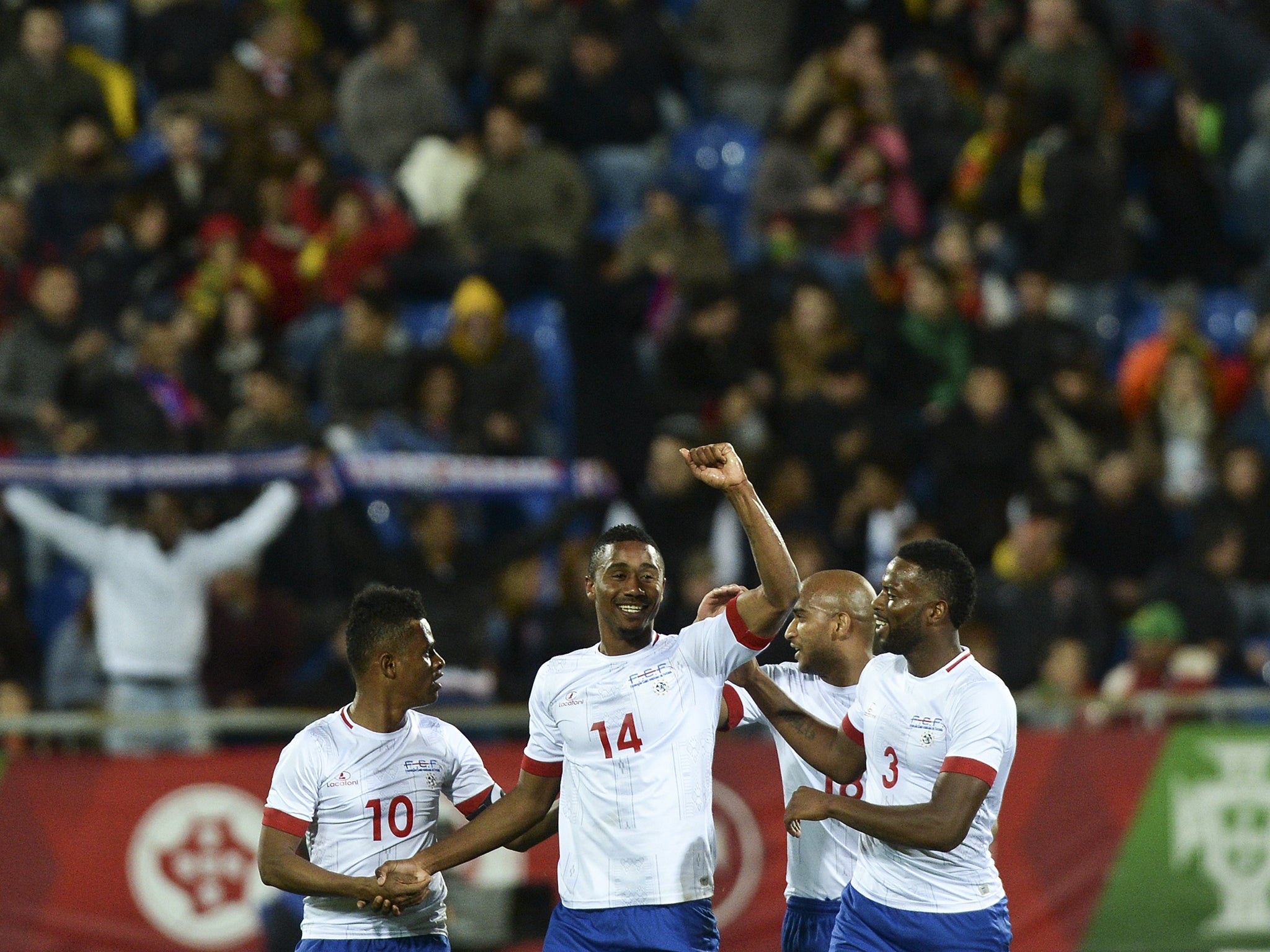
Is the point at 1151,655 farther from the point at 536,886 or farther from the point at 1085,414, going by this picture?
the point at 536,886

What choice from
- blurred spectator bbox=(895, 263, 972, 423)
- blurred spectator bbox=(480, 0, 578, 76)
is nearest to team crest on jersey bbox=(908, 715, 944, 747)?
blurred spectator bbox=(895, 263, 972, 423)

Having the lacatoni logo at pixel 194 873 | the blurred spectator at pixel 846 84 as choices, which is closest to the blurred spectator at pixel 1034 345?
the blurred spectator at pixel 846 84

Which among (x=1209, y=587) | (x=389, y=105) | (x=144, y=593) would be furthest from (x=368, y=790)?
(x=389, y=105)

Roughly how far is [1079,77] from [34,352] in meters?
8.72

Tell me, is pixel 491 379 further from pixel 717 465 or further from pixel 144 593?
pixel 717 465

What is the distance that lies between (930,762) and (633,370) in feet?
26.9

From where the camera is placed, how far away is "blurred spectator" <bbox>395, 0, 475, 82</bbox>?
1714 cm

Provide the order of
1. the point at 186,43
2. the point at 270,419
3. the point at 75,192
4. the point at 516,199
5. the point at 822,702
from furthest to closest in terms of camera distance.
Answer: the point at 186,43
the point at 516,199
the point at 75,192
the point at 270,419
the point at 822,702

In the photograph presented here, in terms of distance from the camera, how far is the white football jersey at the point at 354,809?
6.44m

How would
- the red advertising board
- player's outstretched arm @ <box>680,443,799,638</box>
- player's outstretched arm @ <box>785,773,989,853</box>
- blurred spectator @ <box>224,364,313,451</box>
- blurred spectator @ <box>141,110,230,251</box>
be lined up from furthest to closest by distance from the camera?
blurred spectator @ <box>141,110,230,251</box> → blurred spectator @ <box>224,364,313,451</box> → the red advertising board → player's outstretched arm @ <box>680,443,799,638</box> → player's outstretched arm @ <box>785,773,989,853</box>

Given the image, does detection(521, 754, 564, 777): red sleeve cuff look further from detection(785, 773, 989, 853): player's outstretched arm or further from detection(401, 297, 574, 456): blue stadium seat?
detection(401, 297, 574, 456): blue stadium seat

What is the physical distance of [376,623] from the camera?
6.53 metres

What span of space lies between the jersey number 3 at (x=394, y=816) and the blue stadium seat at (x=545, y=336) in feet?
24.9

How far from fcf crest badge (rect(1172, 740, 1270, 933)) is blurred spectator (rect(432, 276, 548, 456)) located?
4865mm
